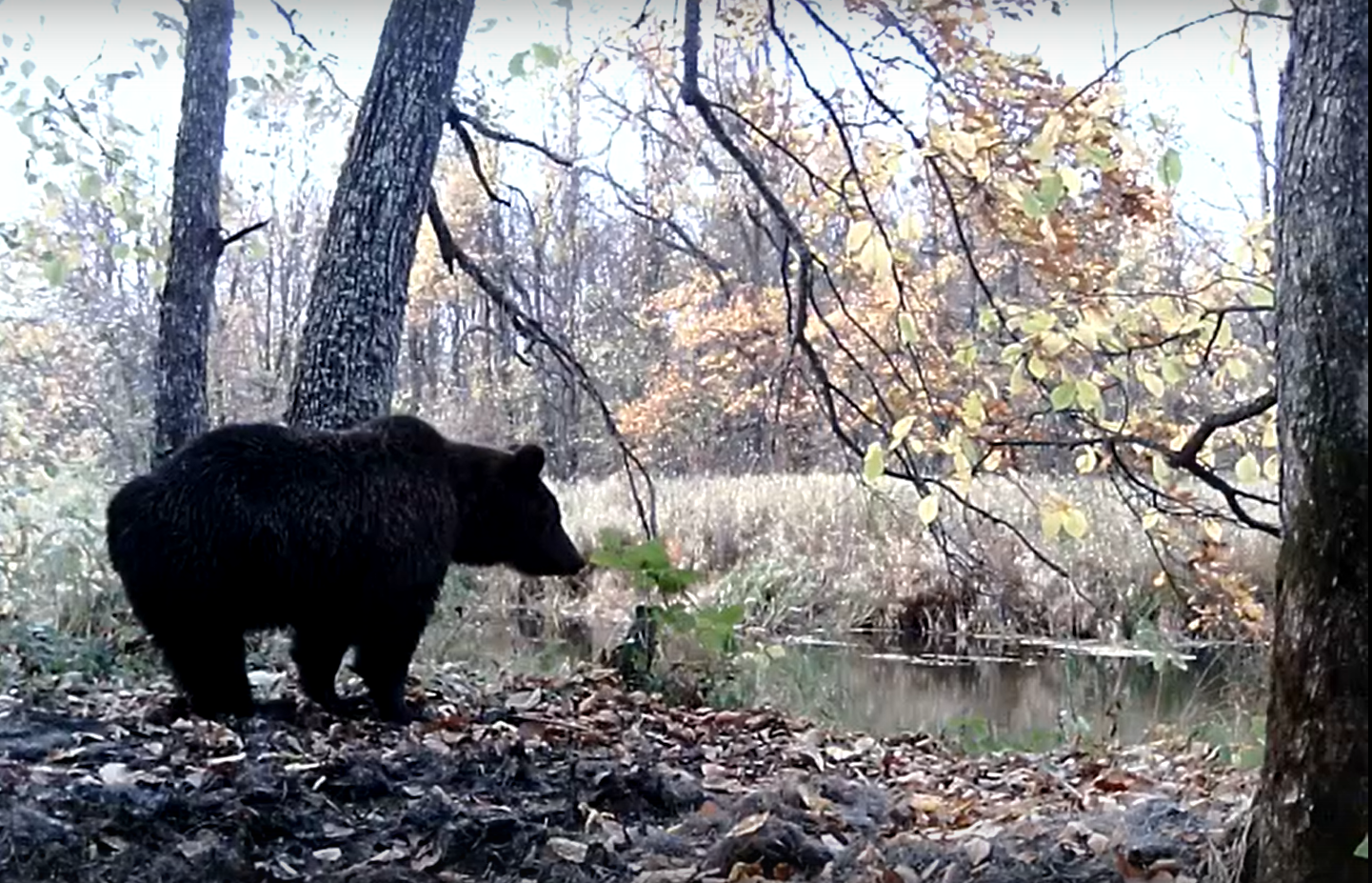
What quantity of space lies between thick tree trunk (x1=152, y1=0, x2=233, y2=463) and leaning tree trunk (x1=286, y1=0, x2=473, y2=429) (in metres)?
1.62

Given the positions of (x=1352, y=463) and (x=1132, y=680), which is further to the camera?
(x=1132, y=680)

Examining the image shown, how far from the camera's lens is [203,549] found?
20.7 feet

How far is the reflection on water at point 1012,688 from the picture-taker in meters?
9.72

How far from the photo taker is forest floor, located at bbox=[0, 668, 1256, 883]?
13.8 feet

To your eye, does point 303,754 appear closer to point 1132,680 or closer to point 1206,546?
point 1206,546

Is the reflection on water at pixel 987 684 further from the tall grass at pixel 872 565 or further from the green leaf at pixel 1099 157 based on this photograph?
the green leaf at pixel 1099 157

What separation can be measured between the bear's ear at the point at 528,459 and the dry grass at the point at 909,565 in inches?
266

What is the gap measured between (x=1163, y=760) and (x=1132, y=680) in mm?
5053

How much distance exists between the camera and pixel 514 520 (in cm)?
806

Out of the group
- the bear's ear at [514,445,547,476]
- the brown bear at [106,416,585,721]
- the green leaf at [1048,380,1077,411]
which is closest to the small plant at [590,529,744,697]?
the bear's ear at [514,445,547,476]

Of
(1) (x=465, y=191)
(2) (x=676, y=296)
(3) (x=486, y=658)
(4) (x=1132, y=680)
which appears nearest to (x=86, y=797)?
(3) (x=486, y=658)

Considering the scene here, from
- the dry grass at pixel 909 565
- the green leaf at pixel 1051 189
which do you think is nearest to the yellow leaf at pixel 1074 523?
the green leaf at pixel 1051 189

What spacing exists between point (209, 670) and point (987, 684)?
26.5ft

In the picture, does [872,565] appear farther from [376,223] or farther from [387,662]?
[387,662]
